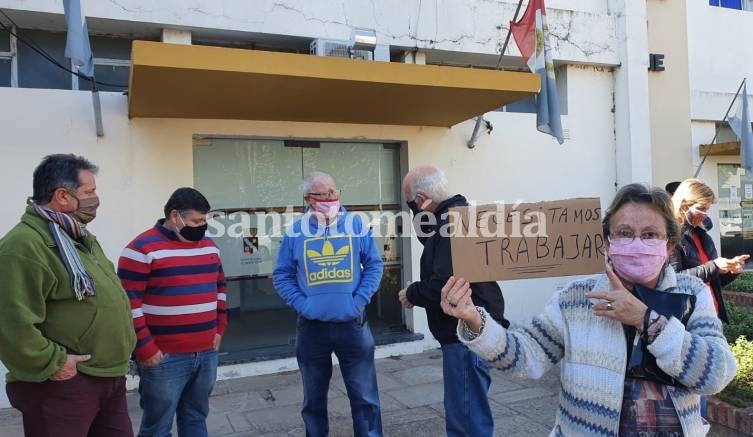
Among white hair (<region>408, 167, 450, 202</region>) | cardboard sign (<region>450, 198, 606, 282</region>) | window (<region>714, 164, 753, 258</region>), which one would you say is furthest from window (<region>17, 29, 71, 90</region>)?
window (<region>714, 164, 753, 258</region>)

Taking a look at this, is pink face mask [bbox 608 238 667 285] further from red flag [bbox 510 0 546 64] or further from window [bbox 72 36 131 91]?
window [bbox 72 36 131 91]

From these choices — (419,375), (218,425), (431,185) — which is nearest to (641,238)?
(431,185)

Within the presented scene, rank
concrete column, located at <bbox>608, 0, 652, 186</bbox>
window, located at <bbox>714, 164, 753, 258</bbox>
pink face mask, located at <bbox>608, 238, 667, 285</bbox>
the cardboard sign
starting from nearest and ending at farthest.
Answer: pink face mask, located at <bbox>608, 238, 667, 285</bbox>, the cardboard sign, concrete column, located at <bbox>608, 0, 652, 186</bbox>, window, located at <bbox>714, 164, 753, 258</bbox>

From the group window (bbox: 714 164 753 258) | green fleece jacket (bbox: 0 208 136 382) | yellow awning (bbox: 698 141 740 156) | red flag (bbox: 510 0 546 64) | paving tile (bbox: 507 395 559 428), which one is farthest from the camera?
window (bbox: 714 164 753 258)

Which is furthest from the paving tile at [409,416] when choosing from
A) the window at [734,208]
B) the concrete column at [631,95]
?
the window at [734,208]

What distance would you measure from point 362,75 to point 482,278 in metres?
3.19

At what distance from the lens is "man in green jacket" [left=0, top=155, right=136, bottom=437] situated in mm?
2330

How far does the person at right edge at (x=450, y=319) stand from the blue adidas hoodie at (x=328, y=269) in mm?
486

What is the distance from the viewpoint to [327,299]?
3.53 m

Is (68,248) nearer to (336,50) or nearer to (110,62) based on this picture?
(110,62)

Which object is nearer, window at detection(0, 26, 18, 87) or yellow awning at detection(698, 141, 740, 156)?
window at detection(0, 26, 18, 87)

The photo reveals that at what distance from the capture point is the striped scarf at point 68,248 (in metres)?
2.47

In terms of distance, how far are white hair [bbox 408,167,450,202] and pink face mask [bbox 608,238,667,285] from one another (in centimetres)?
146

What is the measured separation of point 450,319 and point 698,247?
2.06m
